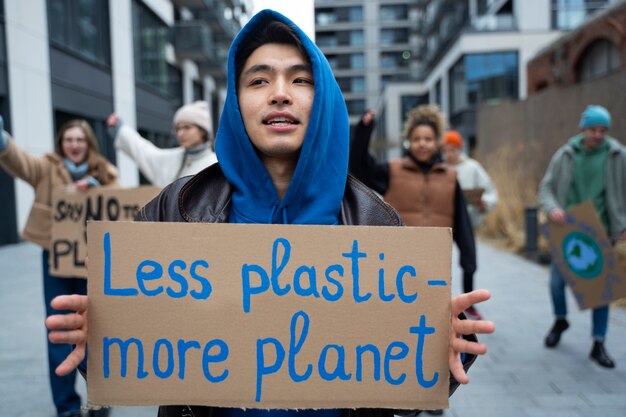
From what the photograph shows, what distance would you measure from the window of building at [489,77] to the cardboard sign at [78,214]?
94.1ft

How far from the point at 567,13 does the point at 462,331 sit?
107ft

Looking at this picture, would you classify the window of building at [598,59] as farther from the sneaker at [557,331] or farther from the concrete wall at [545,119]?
the sneaker at [557,331]

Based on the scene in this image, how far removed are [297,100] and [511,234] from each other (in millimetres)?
9352

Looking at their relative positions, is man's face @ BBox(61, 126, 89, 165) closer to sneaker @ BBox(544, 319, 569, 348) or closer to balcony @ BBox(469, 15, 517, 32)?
sneaker @ BBox(544, 319, 569, 348)

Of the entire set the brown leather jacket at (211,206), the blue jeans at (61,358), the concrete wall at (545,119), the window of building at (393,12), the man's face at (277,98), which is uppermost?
the window of building at (393,12)

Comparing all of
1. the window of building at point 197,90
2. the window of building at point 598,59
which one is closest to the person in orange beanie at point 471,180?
the window of building at point 598,59

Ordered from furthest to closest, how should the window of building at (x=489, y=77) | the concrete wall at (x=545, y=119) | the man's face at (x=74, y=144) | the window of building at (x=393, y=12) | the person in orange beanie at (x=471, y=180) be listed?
1. the window of building at (x=393, y=12)
2. the window of building at (x=489, y=77)
3. the concrete wall at (x=545, y=119)
4. the person in orange beanie at (x=471, y=180)
5. the man's face at (x=74, y=144)

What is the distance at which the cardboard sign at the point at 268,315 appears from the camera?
1.47 metres

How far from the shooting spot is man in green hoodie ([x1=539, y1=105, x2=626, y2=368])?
170 inches

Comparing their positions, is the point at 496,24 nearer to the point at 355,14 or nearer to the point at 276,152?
the point at 276,152

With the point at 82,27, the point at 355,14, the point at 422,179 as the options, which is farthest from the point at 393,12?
the point at 422,179

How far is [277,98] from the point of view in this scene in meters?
1.61

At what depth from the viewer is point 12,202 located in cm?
1029

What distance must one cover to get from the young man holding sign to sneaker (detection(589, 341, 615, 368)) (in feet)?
10.7
